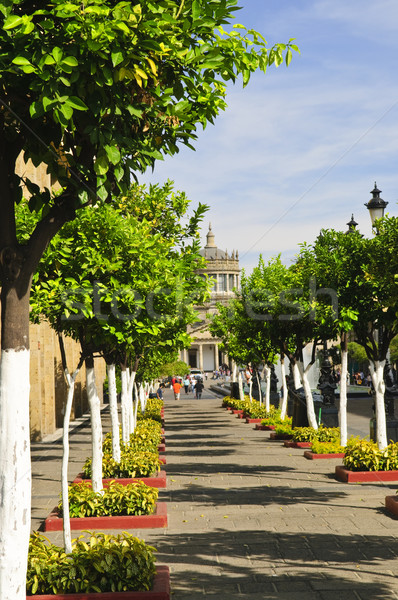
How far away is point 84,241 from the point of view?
32.3ft

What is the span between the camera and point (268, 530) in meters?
10.7

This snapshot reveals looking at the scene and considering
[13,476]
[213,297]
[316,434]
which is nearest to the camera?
[13,476]

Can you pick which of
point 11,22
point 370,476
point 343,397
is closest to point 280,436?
point 343,397

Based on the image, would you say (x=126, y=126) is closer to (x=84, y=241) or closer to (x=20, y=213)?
(x=84, y=241)

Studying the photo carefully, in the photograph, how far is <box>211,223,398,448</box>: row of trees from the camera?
573 inches

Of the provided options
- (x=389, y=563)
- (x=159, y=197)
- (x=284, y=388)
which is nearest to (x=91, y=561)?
(x=389, y=563)

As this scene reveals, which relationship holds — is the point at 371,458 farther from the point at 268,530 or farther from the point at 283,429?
the point at 283,429

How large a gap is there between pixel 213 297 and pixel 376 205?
465 ft

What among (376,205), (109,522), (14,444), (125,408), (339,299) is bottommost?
(109,522)

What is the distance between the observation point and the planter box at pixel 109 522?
35.6 ft

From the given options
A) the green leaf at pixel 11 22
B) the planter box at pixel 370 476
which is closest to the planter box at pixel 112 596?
the green leaf at pixel 11 22

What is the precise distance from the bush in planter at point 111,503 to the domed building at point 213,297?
437 feet

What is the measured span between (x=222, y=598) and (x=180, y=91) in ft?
17.5

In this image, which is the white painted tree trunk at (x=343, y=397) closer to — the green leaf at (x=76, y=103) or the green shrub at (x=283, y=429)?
the green shrub at (x=283, y=429)
